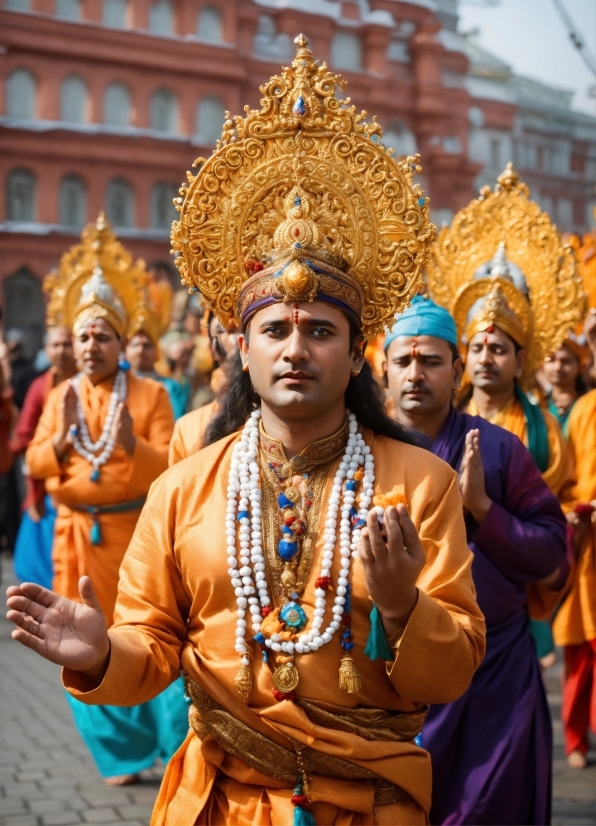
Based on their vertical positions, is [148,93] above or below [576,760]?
above

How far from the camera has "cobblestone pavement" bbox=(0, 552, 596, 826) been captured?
5188 mm

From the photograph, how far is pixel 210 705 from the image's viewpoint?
8.86 feet

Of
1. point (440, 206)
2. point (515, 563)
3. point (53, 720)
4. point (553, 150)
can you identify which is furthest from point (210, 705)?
point (440, 206)

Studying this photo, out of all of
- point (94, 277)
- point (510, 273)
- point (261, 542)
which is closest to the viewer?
point (261, 542)

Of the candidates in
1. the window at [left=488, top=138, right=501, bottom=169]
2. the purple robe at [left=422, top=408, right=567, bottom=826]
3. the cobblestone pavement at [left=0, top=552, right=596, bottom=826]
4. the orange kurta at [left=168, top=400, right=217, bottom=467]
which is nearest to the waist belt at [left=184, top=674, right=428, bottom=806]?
the purple robe at [left=422, top=408, right=567, bottom=826]

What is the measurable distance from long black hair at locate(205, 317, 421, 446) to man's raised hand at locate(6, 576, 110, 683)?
84 cm

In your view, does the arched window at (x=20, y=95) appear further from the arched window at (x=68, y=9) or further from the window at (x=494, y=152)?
the window at (x=494, y=152)

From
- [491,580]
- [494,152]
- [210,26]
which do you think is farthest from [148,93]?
[491,580]

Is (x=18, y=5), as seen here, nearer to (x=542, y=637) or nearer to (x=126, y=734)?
(x=542, y=637)

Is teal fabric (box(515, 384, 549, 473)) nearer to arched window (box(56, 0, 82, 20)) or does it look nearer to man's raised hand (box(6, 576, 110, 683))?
man's raised hand (box(6, 576, 110, 683))

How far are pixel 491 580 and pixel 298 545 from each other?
64.1 inches

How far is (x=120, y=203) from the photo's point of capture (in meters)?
26.1

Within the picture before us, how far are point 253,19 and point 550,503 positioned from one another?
74.0ft

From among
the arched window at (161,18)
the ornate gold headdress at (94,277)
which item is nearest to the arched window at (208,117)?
the arched window at (161,18)
